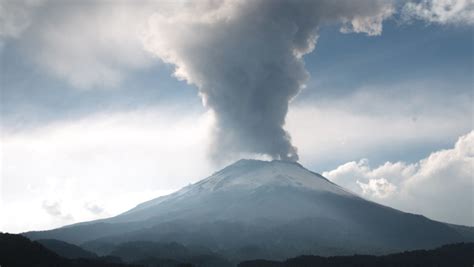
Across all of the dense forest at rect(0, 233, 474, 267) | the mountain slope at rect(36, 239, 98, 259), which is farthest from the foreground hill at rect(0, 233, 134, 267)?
the mountain slope at rect(36, 239, 98, 259)

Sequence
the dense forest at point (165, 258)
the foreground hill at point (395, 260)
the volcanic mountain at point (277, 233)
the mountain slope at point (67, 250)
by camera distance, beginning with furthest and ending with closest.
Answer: the volcanic mountain at point (277, 233) → the mountain slope at point (67, 250) → the foreground hill at point (395, 260) → the dense forest at point (165, 258)

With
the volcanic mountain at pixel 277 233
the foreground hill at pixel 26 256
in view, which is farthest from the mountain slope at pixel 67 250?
the foreground hill at pixel 26 256

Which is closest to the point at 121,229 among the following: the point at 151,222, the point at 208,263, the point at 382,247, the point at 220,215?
the point at 151,222

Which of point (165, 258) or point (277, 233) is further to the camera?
point (277, 233)

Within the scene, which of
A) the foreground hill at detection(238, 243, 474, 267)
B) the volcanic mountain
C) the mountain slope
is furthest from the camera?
the volcanic mountain

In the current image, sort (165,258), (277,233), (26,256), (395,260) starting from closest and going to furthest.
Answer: (26,256) < (395,260) < (165,258) < (277,233)

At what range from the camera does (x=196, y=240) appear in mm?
165625

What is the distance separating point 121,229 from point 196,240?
141 feet

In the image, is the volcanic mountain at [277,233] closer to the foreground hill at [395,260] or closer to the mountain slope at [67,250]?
the mountain slope at [67,250]

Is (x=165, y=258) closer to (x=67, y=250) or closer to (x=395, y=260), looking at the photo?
(x=67, y=250)

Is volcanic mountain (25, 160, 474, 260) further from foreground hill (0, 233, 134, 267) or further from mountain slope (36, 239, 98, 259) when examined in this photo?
foreground hill (0, 233, 134, 267)

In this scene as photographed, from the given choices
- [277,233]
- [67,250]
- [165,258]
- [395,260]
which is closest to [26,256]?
[165,258]

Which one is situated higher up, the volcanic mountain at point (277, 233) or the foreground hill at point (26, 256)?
the volcanic mountain at point (277, 233)

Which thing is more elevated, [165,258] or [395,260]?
[165,258]
